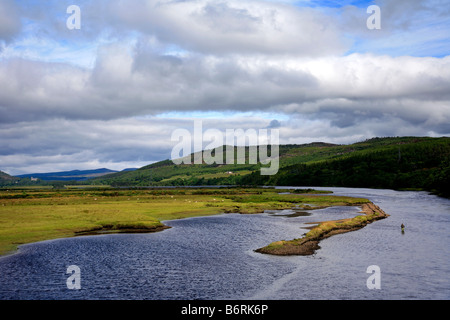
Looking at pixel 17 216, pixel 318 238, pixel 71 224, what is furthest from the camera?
pixel 17 216

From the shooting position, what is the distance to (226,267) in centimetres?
4847

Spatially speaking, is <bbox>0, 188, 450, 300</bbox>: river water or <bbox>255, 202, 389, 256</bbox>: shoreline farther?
<bbox>255, 202, 389, 256</bbox>: shoreline

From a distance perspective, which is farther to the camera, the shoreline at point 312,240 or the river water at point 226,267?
the shoreline at point 312,240

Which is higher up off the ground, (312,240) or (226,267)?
(226,267)

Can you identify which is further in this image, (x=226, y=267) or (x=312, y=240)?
(x=312, y=240)

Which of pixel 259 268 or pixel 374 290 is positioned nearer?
pixel 374 290

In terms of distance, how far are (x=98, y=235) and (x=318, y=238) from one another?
140 feet

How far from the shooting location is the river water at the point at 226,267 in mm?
38281

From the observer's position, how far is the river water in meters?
38.3

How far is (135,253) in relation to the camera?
186ft
